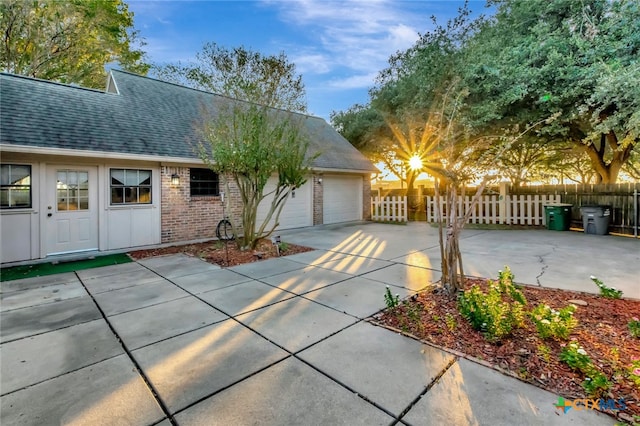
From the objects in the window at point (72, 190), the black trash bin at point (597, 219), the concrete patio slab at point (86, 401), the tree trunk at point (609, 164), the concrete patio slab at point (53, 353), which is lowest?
the concrete patio slab at point (86, 401)

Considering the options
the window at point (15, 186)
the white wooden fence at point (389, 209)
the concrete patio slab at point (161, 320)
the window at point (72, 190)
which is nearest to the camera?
the concrete patio slab at point (161, 320)

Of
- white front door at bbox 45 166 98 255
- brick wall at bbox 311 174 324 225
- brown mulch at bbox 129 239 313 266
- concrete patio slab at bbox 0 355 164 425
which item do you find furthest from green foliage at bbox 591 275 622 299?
white front door at bbox 45 166 98 255

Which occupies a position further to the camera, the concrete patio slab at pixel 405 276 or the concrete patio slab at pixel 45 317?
the concrete patio slab at pixel 405 276

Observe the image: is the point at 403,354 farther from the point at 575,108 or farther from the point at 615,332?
the point at 575,108

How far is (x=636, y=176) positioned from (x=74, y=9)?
36947 millimetres

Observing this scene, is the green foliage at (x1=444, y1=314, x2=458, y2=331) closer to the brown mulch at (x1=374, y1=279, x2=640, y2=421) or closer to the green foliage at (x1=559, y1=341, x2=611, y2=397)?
the brown mulch at (x1=374, y1=279, x2=640, y2=421)

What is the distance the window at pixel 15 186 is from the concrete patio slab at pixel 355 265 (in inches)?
249

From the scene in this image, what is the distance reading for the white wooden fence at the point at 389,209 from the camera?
42.4ft

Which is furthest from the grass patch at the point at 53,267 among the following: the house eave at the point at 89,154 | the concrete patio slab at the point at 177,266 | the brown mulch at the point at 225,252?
the house eave at the point at 89,154

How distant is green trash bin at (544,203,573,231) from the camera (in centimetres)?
955

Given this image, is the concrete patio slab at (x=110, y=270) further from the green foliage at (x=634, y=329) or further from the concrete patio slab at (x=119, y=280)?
the green foliage at (x=634, y=329)

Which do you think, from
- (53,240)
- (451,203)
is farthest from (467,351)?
(53,240)

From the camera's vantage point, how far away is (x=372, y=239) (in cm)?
869

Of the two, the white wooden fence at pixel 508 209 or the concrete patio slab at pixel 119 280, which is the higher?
the white wooden fence at pixel 508 209
